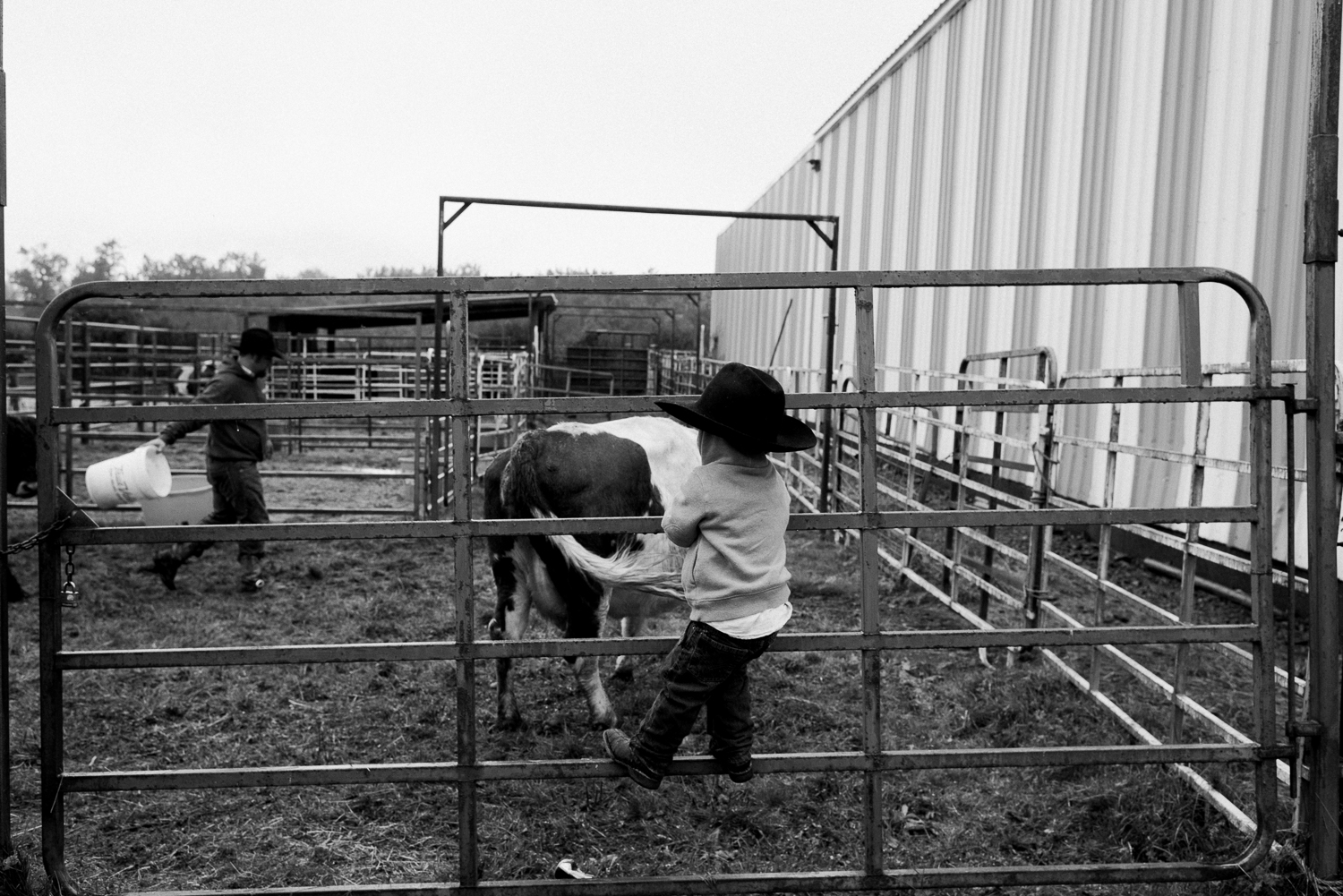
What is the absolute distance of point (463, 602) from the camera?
2.85 metres

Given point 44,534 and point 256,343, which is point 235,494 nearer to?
point 256,343

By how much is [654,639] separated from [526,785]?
1.35m

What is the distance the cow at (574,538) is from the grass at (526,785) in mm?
425

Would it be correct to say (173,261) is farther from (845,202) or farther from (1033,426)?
(1033,426)

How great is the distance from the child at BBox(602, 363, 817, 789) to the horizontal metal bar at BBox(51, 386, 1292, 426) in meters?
0.14

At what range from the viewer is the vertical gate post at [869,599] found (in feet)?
9.42

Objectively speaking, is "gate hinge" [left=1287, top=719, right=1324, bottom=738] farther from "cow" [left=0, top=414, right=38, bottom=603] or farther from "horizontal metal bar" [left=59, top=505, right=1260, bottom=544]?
"cow" [left=0, top=414, right=38, bottom=603]

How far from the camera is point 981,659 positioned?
18.7 ft

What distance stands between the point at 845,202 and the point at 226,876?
16.2 meters

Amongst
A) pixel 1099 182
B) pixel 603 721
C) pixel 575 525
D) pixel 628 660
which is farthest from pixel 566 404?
pixel 1099 182

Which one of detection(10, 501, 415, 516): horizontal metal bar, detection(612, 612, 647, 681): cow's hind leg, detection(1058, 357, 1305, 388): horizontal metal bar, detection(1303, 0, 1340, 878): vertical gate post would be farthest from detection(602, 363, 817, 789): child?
detection(10, 501, 415, 516): horizontal metal bar

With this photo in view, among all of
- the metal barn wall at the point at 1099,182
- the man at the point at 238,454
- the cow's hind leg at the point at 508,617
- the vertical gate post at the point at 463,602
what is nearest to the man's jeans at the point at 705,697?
the vertical gate post at the point at 463,602

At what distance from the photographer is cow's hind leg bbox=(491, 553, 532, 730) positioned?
178 inches

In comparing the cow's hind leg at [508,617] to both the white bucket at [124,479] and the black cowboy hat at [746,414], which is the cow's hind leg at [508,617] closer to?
the black cowboy hat at [746,414]
